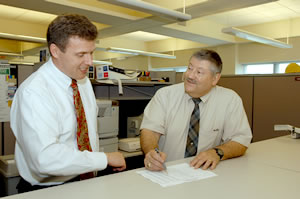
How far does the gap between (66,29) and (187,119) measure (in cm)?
96

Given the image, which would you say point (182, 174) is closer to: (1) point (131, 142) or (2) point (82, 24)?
(2) point (82, 24)

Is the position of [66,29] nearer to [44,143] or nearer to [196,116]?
[44,143]

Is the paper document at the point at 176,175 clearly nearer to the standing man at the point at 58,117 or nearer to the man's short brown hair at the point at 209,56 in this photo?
the standing man at the point at 58,117

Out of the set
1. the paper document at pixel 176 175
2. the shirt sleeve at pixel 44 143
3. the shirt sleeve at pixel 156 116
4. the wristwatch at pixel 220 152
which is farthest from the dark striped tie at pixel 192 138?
the shirt sleeve at pixel 44 143

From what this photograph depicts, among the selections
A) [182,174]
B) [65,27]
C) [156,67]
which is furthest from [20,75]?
[156,67]

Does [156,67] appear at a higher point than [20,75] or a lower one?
higher

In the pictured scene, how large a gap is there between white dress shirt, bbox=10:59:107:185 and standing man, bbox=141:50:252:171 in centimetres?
58

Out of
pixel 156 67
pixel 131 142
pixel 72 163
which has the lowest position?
pixel 131 142

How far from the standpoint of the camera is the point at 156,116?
5.64 ft

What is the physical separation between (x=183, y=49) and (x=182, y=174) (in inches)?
337

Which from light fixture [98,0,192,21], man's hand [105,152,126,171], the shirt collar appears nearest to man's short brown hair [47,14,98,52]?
the shirt collar

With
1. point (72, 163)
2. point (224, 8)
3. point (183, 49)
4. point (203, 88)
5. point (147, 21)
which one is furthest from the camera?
point (183, 49)

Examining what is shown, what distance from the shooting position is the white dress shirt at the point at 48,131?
100cm

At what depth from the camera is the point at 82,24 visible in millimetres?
1118
